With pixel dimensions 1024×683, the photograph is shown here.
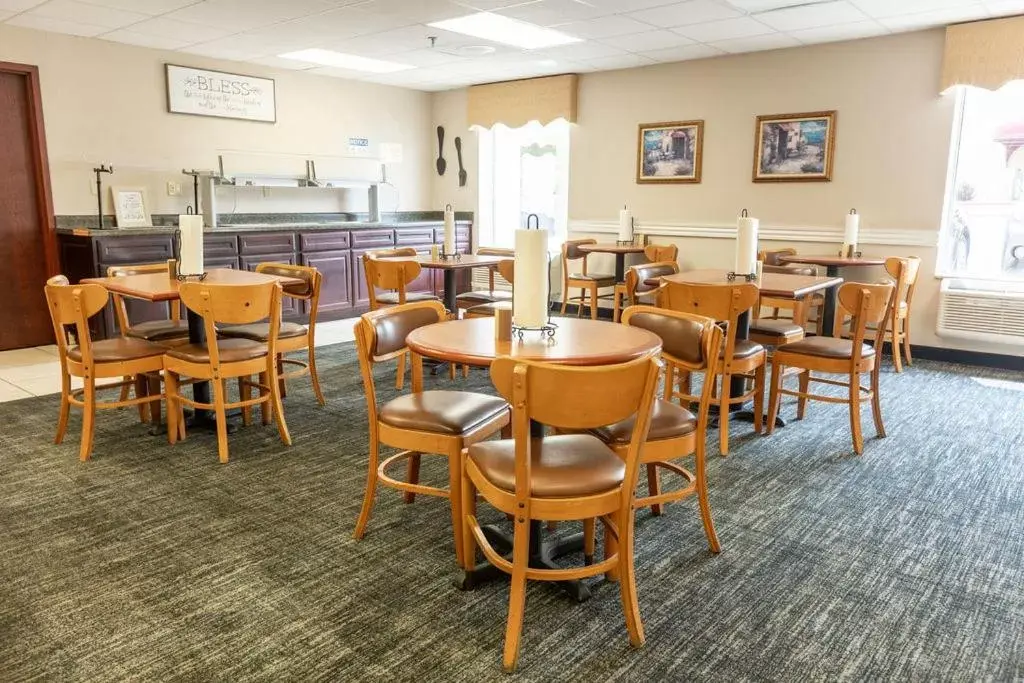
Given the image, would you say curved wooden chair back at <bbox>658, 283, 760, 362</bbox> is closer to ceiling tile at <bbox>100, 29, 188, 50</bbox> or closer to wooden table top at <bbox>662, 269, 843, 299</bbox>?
wooden table top at <bbox>662, 269, 843, 299</bbox>

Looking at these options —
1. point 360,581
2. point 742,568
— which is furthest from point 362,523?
point 742,568

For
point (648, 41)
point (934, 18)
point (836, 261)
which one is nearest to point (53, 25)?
point (648, 41)

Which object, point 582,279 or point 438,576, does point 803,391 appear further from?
point 582,279

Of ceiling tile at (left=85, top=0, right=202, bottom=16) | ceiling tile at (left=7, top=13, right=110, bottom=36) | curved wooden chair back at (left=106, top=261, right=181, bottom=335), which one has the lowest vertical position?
curved wooden chair back at (left=106, top=261, right=181, bottom=335)

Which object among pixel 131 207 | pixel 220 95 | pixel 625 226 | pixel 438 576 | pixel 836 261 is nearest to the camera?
pixel 438 576

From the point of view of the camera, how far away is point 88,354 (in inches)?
135

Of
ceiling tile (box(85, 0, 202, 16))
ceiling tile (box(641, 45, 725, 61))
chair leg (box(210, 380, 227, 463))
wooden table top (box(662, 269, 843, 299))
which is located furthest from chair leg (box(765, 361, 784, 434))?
ceiling tile (box(85, 0, 202, 16))

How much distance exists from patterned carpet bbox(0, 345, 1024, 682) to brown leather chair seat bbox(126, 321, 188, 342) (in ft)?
1.83

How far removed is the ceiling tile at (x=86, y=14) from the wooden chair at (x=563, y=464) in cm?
463

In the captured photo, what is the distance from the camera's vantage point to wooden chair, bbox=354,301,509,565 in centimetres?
241

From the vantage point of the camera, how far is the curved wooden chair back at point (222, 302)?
3312 millimetres

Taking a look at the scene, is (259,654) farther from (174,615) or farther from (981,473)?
(981,473)

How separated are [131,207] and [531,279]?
503cm

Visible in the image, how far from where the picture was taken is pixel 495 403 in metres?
2.63
